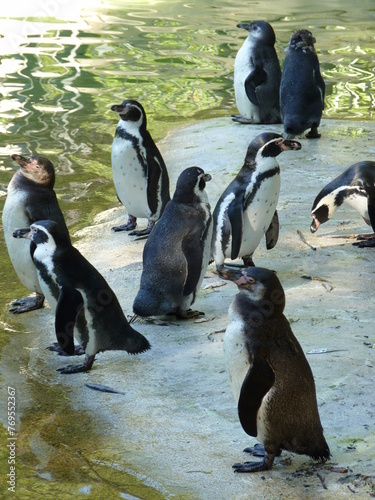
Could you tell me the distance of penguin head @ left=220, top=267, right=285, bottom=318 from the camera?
132 inches

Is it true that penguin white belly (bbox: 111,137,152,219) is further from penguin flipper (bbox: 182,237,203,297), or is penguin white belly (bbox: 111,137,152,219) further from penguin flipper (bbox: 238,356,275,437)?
penguin flipper (bbox: 238,356,275,437)

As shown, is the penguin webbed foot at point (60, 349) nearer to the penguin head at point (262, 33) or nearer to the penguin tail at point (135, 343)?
the penguin tail at point (135, 343)

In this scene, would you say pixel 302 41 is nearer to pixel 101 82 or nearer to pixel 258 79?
pixel 258 79

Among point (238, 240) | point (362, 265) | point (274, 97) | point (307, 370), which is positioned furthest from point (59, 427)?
point (274, 97)

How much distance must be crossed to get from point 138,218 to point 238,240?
1.97 m

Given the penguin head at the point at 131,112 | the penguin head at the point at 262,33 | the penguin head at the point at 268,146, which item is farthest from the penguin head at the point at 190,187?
the penguin head at the point at 262,33

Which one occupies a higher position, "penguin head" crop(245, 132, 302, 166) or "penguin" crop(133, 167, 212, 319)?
"penguin head" crop(245, 132, 302, 166)

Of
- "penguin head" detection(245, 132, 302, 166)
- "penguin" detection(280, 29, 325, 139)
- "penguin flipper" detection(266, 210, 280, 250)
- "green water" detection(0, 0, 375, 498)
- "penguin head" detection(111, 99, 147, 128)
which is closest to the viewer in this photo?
"green water" detection(0, 0, 375, 498)

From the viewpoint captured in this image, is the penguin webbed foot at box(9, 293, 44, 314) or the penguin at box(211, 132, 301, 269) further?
the penguin at box(211, 132, 301, 269)

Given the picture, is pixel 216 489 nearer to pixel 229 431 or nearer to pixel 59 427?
pixel 229 431

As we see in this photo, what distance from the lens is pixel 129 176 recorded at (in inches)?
264

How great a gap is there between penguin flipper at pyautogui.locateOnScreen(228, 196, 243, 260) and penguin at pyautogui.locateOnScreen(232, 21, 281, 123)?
13.9 ft

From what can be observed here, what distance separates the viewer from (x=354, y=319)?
4719 millimetres

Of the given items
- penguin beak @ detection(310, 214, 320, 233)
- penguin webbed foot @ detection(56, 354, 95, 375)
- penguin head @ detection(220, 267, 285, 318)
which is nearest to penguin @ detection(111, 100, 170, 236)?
penguin beak @ detection(310, 214, 320, 233)
